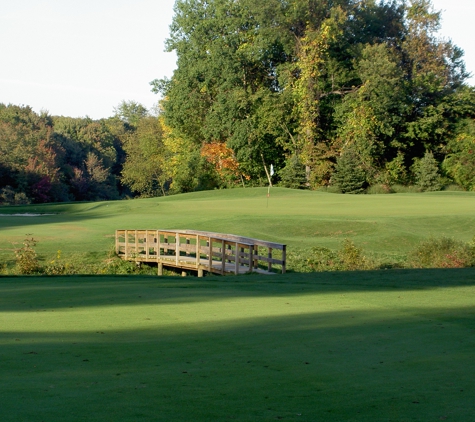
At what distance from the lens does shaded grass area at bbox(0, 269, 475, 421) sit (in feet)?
17.4

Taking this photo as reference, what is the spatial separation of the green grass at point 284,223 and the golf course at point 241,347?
9657 millimetres

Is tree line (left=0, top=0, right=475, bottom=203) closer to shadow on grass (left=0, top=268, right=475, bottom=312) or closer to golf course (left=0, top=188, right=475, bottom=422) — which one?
shadow on grass (left=0, top=268, right=475, bottom=312)

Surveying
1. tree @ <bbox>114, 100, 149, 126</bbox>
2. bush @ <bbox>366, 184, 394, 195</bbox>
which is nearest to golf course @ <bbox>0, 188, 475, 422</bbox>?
bush @ <bbox>366, 184, 394, 195</bbox>

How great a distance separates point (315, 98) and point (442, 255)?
39.0 m

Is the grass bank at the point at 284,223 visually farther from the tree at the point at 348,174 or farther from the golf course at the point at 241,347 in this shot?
the tree at the point at 348,174

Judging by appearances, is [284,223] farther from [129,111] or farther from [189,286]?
[129,111]

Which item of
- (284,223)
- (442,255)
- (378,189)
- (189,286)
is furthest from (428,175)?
(189,286)

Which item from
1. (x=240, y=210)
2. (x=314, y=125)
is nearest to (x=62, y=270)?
(x=240, y=210)

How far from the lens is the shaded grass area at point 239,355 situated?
5.30 meters

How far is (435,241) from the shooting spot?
2194cm

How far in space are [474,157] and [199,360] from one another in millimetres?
52990

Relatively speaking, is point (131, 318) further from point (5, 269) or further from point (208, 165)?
point (208, 165)

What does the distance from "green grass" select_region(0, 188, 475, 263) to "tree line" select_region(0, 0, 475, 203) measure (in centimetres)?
1675

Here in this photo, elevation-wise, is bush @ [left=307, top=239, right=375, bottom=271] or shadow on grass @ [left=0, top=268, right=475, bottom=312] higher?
shadow on grass @ [left=0, top=268, right=475, bottom=312]
